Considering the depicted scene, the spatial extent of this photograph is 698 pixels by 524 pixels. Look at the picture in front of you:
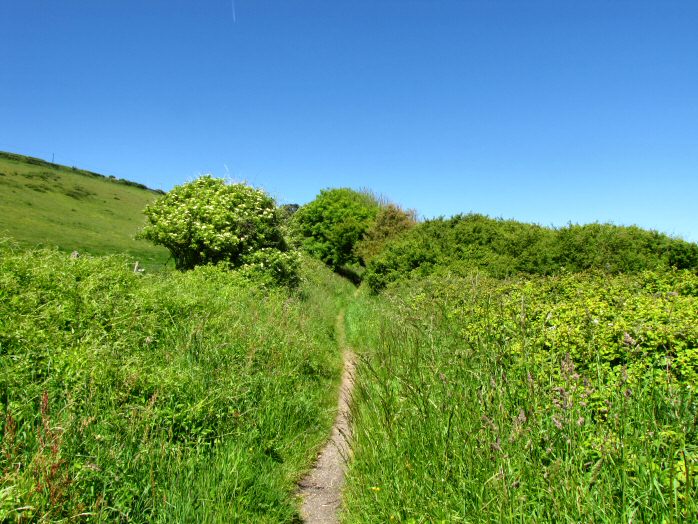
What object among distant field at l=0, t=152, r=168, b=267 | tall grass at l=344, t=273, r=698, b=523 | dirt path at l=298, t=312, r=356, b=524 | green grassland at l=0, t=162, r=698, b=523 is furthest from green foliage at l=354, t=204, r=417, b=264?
tall grass at l=344, t=273, r=698, b=523

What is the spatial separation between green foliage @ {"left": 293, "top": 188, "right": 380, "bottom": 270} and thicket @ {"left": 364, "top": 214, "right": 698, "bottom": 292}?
11705mm

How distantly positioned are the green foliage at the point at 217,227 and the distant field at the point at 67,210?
7903 mm

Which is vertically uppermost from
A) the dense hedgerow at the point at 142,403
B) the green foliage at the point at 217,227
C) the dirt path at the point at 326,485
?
the green foliage at the point at 217,227

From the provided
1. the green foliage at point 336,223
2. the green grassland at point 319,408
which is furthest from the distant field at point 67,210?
the green grassland at point 319,408

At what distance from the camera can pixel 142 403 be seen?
4.61 metres

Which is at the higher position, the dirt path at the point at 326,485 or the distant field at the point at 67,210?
the distant field at the point at 67,210

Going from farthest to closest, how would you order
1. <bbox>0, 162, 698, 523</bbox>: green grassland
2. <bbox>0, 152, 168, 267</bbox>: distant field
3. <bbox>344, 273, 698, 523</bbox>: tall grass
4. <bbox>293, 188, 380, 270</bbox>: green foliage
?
1. <bbox>293, 188, 380, 270</bbox>: green foliage
2. <bbox>0, 152, 168, 267</bbox>: distant field
3. <bbox>0, 162, 698, 523</bbox>: green grassland
4. <bbox>344, 273, 698, 523</bbox>: tall grass

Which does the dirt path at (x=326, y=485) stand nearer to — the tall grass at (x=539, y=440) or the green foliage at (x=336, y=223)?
the tall grass at (x=539, y=440)

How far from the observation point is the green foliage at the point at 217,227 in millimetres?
14938

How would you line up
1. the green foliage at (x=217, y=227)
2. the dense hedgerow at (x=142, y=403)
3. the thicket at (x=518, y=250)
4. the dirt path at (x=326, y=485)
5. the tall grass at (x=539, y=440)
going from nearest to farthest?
the tall grass at (x=539, y=440) → the dense hedgerow at (x=142, y=403) → the dirt path at (x=326, y=485) → the green foliage at (x=217, y=227) → the thicket at (x=518, y=250)

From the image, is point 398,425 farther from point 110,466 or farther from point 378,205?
point 378,205

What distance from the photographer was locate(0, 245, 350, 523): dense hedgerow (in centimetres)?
355

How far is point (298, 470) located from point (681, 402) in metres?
4.13

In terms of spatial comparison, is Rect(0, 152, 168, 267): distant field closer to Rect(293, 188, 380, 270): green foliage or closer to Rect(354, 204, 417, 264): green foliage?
Rect(293, 188, 380, 270): green foliage
